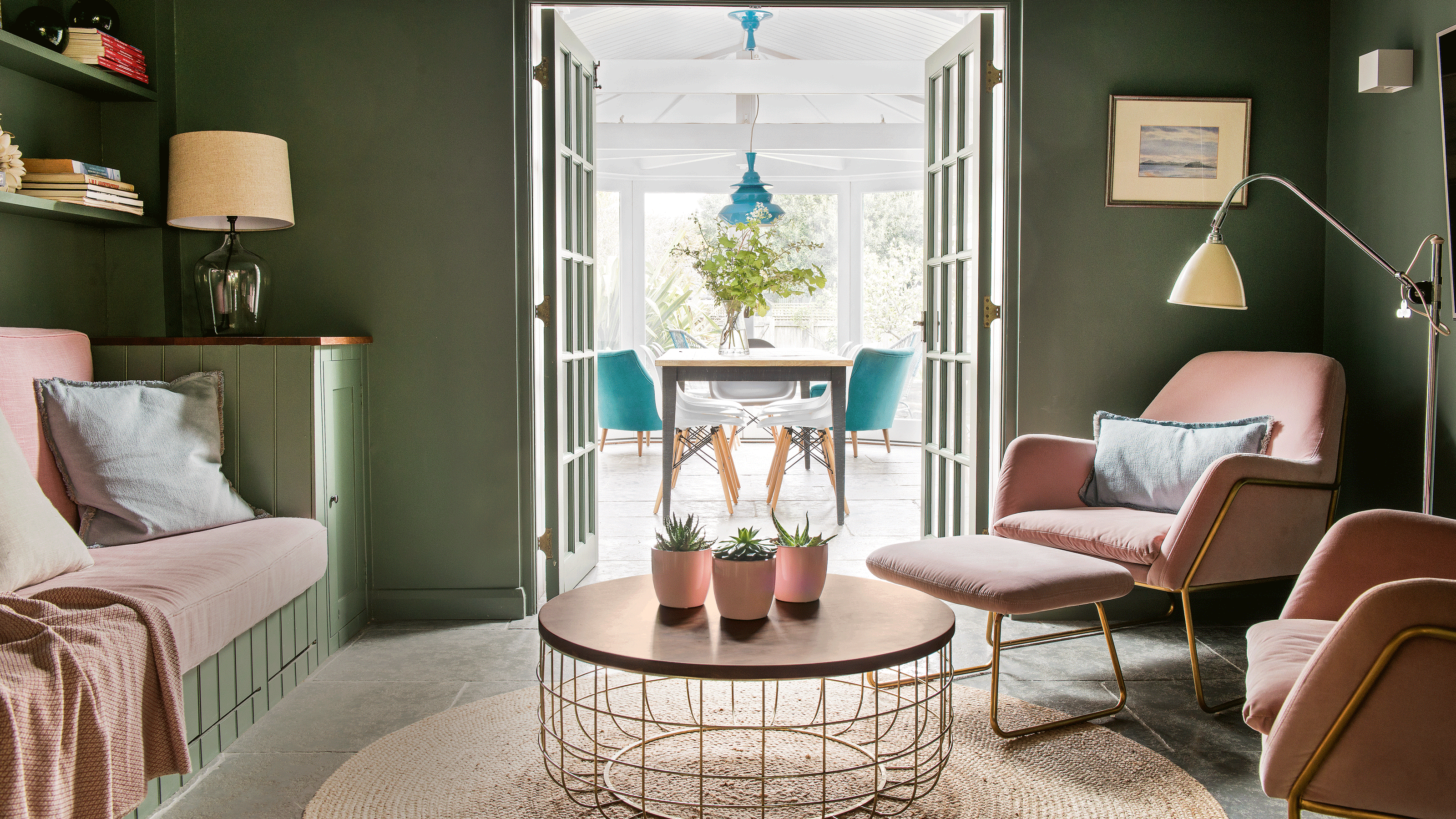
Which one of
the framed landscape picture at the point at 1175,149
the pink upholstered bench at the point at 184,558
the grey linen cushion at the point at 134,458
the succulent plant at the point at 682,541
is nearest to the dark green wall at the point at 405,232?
the pink upholstered bench at the point at 184,558

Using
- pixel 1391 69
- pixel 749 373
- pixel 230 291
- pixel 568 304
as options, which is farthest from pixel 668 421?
pixel 1391 69

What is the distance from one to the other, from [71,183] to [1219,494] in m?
3.05

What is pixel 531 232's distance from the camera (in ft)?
10.2

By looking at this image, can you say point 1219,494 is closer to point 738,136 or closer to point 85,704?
point 85,704

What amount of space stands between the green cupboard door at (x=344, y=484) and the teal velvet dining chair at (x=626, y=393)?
240 centimetres

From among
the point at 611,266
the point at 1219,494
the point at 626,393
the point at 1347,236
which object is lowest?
the point at 1219,494

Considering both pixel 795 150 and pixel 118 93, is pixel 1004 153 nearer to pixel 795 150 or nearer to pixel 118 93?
pixel 118 93

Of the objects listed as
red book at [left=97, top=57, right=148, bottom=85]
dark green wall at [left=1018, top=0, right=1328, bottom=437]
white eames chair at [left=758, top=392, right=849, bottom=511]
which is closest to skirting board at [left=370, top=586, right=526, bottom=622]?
red book at [left=97, top=57, right=148, bottom=85]

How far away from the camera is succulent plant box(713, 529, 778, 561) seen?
1712mm

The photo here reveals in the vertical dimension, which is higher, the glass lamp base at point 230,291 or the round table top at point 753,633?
the glass lamp base at point 230,291

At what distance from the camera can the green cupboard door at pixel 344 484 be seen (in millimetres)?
2773

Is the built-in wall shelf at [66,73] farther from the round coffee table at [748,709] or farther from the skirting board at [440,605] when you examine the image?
the round coffee table at [748,709]

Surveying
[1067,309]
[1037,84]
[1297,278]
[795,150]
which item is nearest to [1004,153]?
[1037,84]

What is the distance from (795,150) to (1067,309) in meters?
4.91
